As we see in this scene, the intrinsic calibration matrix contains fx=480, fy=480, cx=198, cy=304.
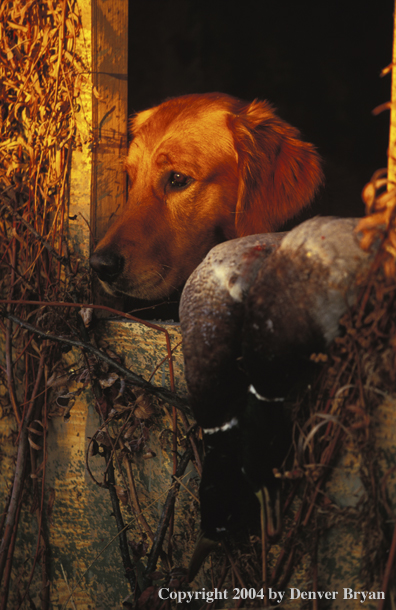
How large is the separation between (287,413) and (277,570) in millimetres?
417

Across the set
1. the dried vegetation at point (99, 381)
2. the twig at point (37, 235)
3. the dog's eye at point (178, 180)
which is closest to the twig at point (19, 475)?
the dried vegetation at point (99, 381)

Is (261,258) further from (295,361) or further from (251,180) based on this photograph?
(251,180)

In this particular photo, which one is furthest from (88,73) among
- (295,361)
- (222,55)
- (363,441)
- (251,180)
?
(222,55)

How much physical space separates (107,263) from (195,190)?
44 cm

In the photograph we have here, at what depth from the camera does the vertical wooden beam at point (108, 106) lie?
5.48ft

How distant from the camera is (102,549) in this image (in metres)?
1.61

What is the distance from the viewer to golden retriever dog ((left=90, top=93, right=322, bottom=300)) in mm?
1686

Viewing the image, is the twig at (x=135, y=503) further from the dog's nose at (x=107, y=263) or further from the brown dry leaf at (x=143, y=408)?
the dog's nose at (x=107, y=263)

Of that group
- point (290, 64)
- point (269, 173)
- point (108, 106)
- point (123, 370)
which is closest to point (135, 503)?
point (123, 370)

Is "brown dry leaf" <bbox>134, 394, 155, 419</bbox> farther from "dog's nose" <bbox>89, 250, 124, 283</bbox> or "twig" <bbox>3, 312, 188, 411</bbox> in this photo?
"dog's nose" <bbox>89, 250, 124, 283</bbox>

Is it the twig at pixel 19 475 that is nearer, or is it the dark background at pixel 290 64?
the twig at pixel 19 475

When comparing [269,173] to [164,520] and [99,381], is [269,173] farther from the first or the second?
[164,520]

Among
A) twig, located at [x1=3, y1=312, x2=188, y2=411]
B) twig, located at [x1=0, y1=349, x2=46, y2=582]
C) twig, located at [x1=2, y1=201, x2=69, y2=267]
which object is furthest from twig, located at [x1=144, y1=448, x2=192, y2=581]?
twig, located at [x1=2, y1=201, x2=69, y2=267]

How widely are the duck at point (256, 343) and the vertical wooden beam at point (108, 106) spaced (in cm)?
70
